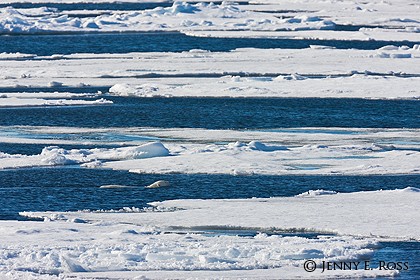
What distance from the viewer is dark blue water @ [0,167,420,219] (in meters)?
12.0

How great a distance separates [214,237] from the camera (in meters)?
10.1

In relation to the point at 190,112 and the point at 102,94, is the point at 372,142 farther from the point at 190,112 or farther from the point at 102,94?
the point at 102,94

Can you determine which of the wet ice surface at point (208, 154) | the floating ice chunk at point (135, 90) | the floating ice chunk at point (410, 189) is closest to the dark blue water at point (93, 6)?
the wet ice surface at point (208, 154)

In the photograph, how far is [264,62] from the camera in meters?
25.2

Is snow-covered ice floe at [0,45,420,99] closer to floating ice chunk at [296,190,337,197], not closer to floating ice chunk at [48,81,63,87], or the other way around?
floating ice chunk at [48,81,63,87]

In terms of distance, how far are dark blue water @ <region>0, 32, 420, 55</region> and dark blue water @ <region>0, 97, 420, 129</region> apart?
28.5 feet

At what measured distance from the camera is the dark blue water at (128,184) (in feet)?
39.2

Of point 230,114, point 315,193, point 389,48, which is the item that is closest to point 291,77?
point 230,114

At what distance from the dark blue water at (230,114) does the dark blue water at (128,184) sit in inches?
166

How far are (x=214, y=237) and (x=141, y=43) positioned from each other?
20.3 metres

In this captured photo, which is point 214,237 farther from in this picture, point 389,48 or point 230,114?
point 389,48

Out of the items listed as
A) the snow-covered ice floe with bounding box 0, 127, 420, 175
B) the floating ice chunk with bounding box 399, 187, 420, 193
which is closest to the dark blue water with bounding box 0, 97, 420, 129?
the snow-covered ice floe with bounding box 0, 127, 420, 175

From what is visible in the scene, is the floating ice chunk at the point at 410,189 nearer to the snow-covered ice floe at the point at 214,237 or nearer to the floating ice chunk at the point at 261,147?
the snow-covered ice floe at the point at 214,237

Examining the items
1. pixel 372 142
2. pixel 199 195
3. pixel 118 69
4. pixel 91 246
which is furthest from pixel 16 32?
pixel 91 246
